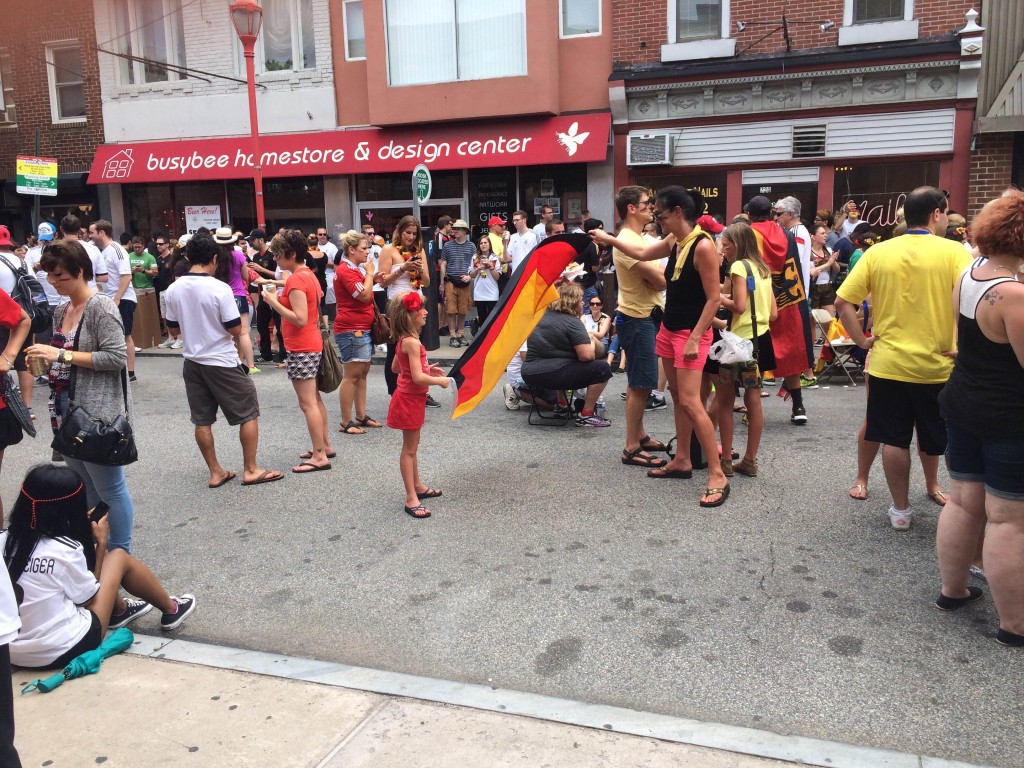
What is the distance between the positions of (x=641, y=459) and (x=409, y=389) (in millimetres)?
1941

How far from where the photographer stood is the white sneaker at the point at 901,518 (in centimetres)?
477

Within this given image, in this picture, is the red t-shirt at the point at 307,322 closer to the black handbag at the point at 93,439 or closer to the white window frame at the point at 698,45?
the black handbag at the point at 93,439

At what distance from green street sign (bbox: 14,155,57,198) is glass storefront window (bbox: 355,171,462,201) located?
5.67 m

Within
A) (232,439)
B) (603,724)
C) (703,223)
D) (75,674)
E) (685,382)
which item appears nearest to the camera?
(603,724)

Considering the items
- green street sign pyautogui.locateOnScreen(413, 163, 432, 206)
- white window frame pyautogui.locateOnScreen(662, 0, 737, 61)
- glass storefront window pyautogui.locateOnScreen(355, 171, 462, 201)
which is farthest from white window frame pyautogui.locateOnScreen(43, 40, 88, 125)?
white window frame pyautogui.locateOnScreen(662, 0, 737, 61)

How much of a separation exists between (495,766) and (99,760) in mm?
1410

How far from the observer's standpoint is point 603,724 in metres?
3.09

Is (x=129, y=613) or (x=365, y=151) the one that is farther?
(x=365, y=151)

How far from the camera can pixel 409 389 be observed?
5.45 metres

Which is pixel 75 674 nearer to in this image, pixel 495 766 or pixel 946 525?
pixel 495 766

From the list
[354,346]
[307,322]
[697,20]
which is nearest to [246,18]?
[697,20]

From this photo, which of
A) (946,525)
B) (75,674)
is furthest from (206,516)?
(946,525)

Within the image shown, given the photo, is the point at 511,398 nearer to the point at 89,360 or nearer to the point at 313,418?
the point at 313,418

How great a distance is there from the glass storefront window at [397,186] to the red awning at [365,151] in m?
0.76
